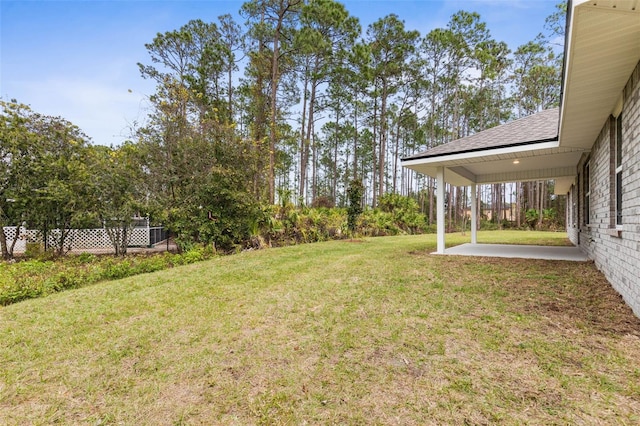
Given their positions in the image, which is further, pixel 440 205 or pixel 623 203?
pixel 440 205

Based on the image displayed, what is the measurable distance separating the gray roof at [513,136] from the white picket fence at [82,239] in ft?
35.7

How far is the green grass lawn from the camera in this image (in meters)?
1.88

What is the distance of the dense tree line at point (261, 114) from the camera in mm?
→ 8586

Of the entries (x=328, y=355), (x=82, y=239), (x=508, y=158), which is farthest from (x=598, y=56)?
(x=82, y=239)

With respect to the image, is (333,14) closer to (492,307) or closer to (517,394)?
(492,307)

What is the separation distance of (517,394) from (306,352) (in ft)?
5.13

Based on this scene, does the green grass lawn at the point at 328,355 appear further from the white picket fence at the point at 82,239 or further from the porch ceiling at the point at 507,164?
the white picket fence at the point at 82,239

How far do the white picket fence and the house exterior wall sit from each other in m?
12.9

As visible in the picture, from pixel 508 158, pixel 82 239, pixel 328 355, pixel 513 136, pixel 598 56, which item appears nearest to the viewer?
pixel 328 355

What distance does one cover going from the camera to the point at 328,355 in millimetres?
2557

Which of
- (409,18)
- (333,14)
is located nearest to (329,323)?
(333,14)

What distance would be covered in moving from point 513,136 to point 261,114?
12416 mm

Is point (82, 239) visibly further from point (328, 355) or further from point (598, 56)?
point (598, 56)

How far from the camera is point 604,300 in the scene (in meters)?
3.71
